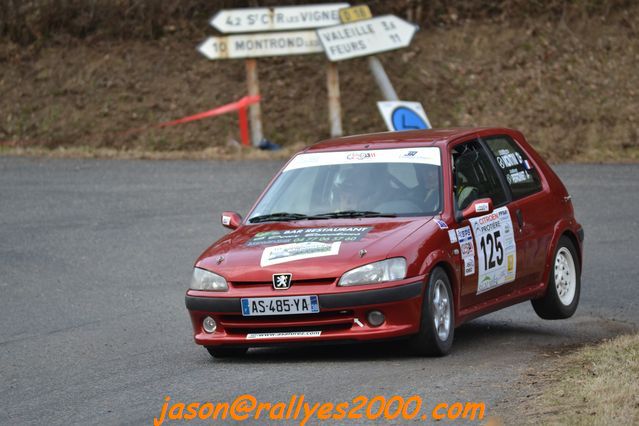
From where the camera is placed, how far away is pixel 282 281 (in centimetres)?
855

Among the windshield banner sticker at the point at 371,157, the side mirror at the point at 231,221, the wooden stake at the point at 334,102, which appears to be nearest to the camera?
the windshield banner sticker at the point at 371,157

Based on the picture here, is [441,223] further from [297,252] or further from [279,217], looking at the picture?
[279,217]

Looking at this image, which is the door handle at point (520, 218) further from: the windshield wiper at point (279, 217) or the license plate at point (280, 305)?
the license plate at point (280, 305)

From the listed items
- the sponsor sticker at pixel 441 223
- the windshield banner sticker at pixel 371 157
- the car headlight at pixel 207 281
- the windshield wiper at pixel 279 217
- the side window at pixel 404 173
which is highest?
the windshield banner sticker at pixel 371 157

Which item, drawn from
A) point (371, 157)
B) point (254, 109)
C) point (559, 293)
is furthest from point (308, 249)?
point (254, 109)

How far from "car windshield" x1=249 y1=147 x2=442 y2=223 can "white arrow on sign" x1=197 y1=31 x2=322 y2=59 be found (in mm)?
12854

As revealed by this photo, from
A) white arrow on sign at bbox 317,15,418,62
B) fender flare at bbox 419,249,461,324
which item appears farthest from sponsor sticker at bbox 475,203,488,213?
white arrow on sign at bbox 317,15,418,62

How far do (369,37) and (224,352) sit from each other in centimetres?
1423

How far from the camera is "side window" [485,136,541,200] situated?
1033 centimetres

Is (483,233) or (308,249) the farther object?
(483,233)

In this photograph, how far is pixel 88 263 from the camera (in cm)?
1450

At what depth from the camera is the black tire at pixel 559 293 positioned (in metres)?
10.6

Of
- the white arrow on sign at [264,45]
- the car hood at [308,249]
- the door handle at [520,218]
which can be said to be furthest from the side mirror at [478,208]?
the white arrow on sign at [264,45]

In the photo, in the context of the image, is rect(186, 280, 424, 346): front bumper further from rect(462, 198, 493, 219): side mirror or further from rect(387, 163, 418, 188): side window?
rect(387, 163, 418, 188): side window
